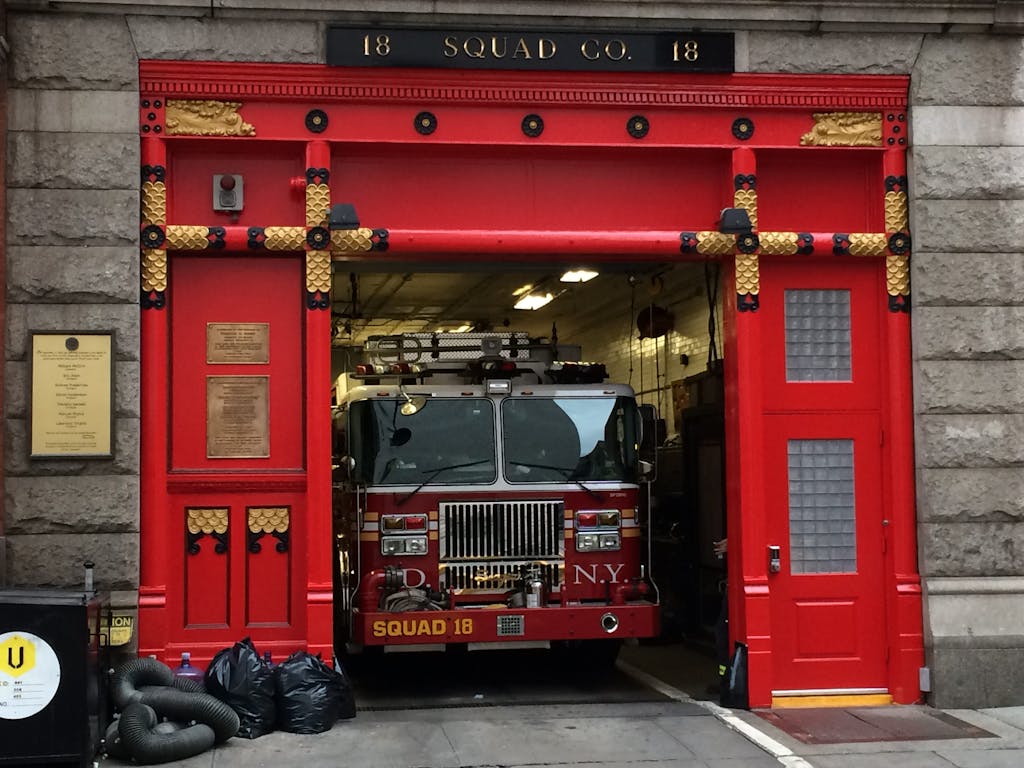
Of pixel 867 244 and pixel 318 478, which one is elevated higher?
pixel 867 244

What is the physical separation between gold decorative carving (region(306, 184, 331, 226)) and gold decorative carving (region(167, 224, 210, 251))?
792mm

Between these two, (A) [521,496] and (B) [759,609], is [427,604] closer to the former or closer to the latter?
(A) [521,496]

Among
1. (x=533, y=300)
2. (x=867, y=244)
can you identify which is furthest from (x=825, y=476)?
(x=533, y=300)

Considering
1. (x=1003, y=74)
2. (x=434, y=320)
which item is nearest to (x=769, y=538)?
(x=1003, y=74)

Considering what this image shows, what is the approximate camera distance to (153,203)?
31.1 ft

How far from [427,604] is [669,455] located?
5.31 m

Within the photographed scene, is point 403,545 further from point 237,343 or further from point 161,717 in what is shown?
point 161,717

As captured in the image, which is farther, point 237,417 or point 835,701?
point 835,701

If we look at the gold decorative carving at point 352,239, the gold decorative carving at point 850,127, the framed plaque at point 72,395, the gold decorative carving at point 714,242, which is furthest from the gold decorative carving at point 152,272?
the gold decorative carving at point 850,127

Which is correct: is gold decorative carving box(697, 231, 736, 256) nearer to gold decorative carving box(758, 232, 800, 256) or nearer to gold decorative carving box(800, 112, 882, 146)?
gold decorative carving box(758, 232, 800, 256)

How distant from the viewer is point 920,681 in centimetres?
992

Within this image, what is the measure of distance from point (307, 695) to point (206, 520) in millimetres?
1600

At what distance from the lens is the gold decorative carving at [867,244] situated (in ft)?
33.4

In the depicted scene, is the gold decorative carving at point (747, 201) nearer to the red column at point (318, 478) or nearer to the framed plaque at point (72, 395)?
the red column at point (318, 478)
